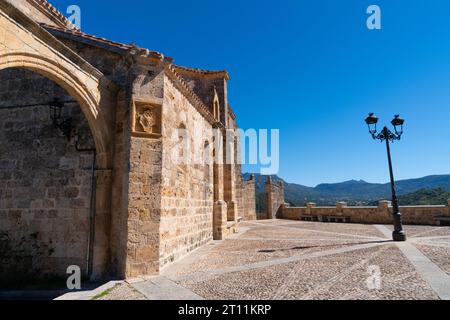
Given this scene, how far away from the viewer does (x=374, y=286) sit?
4.66 m

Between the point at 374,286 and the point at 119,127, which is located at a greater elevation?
the point at 119,127

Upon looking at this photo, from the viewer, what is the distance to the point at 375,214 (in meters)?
17.2

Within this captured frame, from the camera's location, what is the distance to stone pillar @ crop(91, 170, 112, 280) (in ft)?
18.9

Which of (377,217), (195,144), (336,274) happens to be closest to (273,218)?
(377,217)

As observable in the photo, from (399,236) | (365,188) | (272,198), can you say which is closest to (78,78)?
(399,236)

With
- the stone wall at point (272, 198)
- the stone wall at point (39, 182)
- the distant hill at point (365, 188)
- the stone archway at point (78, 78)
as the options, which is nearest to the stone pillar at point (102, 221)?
the stone archway at point (78, 78)

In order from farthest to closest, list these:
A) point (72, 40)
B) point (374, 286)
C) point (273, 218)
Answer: point (273, 218)
point (72, 40)
point (374, 286)

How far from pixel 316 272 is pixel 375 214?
13.7m

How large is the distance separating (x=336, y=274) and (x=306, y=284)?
964 millimetres

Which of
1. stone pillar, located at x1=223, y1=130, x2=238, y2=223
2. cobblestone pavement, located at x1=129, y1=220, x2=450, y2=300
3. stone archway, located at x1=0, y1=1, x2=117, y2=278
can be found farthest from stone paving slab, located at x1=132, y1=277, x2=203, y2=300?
stone pillar, located at x1=223, y1=130, x2=238, y2=223

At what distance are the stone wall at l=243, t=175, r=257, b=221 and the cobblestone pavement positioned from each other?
13168 mm

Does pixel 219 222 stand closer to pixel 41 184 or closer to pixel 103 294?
pixel 41 184

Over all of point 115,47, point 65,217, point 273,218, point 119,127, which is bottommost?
point 273,218
